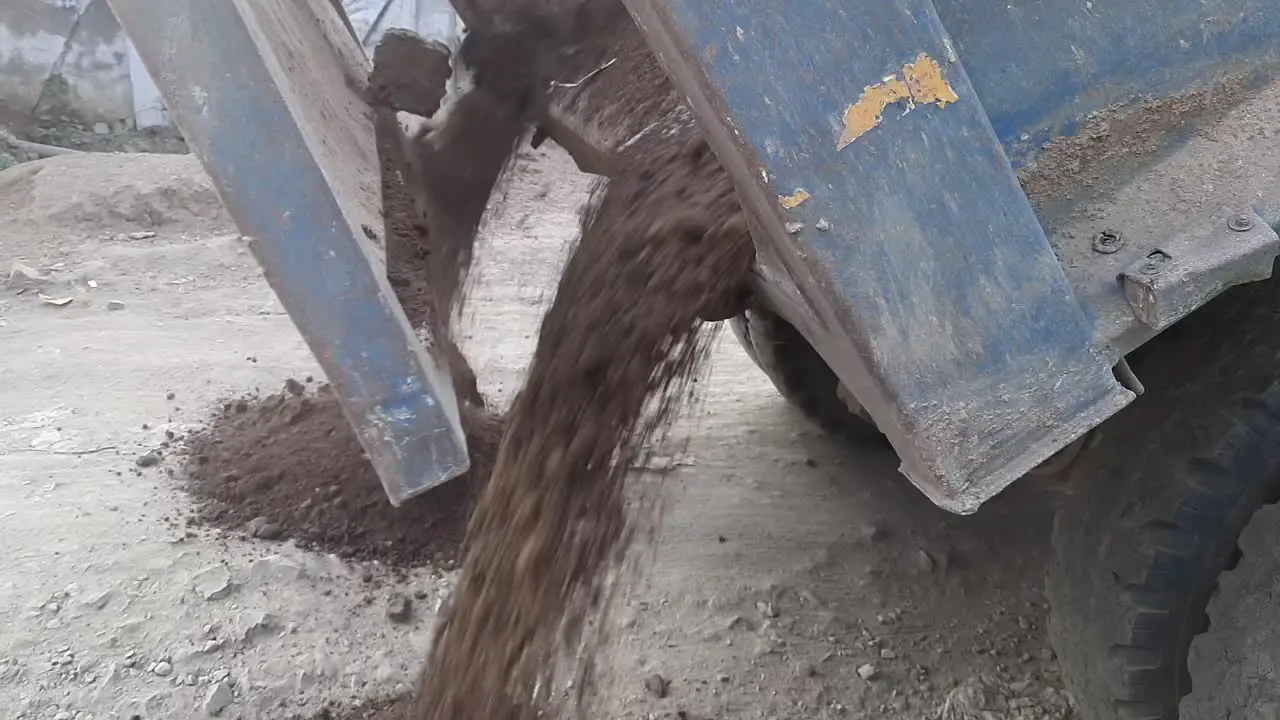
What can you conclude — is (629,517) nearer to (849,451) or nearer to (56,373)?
(849,451)

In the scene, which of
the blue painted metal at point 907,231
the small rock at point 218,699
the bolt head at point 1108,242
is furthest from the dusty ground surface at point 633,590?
the bolt head at point 1108,242

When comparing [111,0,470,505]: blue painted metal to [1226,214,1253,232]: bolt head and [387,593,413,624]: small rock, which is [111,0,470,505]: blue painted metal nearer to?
[387,593,413,624]: small rock

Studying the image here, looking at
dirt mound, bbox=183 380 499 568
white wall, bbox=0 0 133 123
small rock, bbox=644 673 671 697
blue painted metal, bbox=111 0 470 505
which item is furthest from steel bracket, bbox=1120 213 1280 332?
white wall, bbox=0 0 133 123

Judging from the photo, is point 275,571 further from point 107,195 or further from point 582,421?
point 107,195

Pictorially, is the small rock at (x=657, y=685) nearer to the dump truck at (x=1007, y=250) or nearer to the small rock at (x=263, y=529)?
the dump truck at (x=1007, y=250)

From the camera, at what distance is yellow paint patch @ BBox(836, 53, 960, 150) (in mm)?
1101

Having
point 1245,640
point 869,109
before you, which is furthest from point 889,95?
point 1245,640

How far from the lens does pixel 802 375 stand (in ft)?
9.68

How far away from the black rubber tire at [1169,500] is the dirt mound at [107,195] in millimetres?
5538

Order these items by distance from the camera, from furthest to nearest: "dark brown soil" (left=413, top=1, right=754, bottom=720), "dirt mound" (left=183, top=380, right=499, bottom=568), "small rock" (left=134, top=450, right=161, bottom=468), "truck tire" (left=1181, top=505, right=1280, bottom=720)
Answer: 1. "small rock" (left=134, top=450, right=161, bottom=468)
2. "dirt mound" (left=183, top=380, right=499, bottom=568)
3. "dark brown soil" (left=413, top=1, right=754, bottom=720)
4. "truck tire" (left=1181, top=505, right=1280, bottom=720)

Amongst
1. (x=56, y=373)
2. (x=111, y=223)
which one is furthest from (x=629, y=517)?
(x=111, y=223)

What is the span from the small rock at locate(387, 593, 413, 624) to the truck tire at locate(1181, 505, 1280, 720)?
69.9 inches

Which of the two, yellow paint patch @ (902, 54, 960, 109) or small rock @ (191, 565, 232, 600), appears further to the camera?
small rock @ (191, 565, 232, 600)

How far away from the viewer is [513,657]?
1.89 metres
